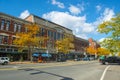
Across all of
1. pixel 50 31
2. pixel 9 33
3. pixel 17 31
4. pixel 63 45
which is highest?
pixel 50 31

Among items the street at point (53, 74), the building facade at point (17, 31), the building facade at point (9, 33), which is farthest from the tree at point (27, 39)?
the street at point (53, 74)

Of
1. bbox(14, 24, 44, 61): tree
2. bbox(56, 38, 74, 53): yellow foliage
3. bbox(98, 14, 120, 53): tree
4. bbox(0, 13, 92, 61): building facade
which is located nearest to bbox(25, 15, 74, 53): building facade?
bbox(0, 13, 92, 61): building facade

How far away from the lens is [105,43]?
42.7 m

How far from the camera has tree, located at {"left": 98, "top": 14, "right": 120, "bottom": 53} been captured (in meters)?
37.6

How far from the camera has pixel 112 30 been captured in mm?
39156

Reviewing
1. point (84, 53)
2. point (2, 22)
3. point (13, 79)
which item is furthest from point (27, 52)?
point (84, 53)

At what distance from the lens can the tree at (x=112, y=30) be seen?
37572 mm

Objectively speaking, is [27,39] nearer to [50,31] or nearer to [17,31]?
[17,31]

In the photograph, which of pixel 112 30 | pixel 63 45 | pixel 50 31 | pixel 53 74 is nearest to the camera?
pixel 53 74

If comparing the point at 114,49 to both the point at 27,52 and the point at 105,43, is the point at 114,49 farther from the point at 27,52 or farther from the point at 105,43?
the point at 27,52

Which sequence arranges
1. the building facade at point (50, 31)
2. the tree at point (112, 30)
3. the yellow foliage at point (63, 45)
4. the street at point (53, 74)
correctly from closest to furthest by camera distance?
1. the street at point (53, 74)
2. the tree at point (112, 30)
3. the building facade at point (50, 31)
4. the yellow foliage at point (63, 45)

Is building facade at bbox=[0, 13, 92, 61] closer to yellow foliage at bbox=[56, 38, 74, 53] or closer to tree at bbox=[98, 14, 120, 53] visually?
yellow foliage at bbox=[56, 38, 74, 53]

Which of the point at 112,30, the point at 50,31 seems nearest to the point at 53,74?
the point at 112,30

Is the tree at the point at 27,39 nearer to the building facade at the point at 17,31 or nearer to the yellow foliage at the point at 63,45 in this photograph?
the building facade at the point at 17,31
